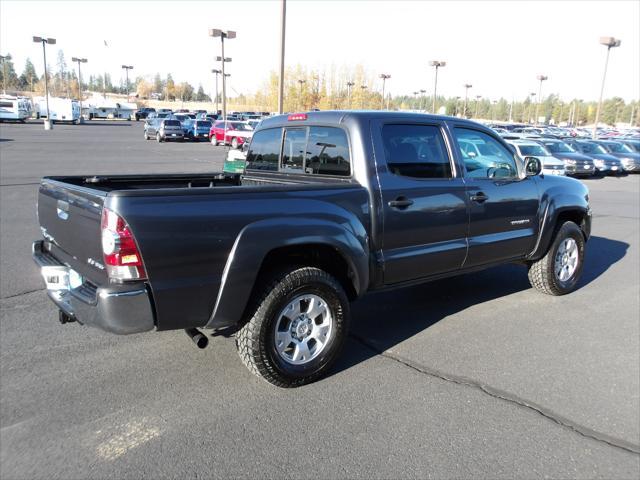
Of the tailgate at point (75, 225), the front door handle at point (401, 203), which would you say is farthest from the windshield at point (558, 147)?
the tailgate at point (75, 225)

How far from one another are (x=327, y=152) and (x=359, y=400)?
79.2 inches

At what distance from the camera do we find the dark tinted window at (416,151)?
4164 millimetres

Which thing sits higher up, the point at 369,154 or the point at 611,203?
the point at 369,154

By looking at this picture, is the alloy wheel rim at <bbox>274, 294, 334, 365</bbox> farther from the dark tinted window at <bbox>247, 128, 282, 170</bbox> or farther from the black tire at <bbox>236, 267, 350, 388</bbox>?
the dark tinted window at <bbox>247, 128, 282, 170</bbox>

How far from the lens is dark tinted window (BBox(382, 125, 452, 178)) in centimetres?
416

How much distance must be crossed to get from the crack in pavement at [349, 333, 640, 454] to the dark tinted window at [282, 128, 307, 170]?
168cm

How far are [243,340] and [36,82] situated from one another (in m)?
174

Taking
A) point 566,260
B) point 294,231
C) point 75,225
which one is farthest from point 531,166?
point 75,225

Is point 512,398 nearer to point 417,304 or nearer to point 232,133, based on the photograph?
point 417,304

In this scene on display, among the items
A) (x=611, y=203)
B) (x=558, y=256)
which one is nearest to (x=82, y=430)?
(x=558, y=256)

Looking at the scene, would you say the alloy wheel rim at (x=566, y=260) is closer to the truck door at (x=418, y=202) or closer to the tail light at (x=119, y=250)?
the truck door at (x=418, y=202)

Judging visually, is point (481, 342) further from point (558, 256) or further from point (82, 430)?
point (82, 430)

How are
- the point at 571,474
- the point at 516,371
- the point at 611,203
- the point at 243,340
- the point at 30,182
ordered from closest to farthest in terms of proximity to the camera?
1. the point at 571,474
2. the point at 243,340
3. the point at 516,371
4. the point at 30,182
5. the point at 611,203

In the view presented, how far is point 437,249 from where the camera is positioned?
446cm
